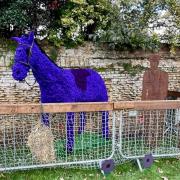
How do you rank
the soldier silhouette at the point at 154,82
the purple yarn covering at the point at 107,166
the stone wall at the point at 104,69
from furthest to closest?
the stone wall at the point at 104,69 → the soldier silhouette at the point at 154,82 → the purple yarn covering at the point at 107,166

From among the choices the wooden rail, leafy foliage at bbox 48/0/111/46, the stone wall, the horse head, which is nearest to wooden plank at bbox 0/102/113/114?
the wooden rail

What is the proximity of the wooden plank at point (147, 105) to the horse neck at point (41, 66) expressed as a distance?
1151 millimetres

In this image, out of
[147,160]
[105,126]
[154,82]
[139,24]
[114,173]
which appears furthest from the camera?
[139,24]

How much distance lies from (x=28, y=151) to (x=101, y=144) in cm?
105

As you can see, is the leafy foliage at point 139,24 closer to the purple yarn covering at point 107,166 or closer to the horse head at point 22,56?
the horse head at point 22,56

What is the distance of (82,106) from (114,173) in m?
1.10

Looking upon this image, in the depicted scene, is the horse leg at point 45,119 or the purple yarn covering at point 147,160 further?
the purple yarn covering at point 147,160

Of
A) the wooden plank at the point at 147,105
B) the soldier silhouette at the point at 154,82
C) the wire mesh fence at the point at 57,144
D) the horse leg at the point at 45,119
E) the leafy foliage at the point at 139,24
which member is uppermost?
the leafy foliage at the point at 139,24

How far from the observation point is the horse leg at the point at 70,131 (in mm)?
5426

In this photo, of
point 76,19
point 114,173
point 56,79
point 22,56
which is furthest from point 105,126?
point 76,19

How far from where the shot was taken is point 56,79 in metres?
5.71

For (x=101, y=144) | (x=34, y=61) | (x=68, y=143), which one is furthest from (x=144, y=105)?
(x=34, y=61)

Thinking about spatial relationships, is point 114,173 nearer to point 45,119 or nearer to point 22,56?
point 45,119

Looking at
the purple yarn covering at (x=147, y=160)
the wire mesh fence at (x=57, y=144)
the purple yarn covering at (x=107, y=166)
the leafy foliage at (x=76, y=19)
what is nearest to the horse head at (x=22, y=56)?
the wire mesh fence at (x=57, y=144)
